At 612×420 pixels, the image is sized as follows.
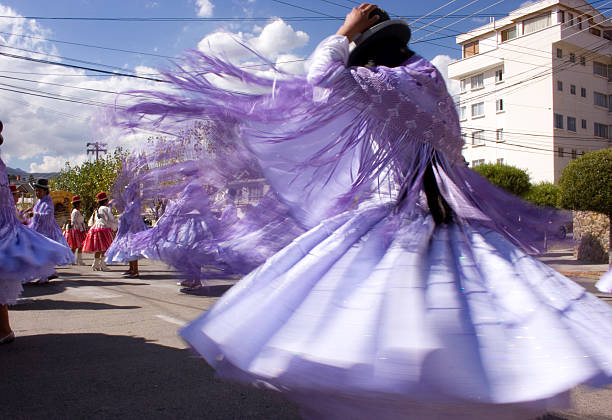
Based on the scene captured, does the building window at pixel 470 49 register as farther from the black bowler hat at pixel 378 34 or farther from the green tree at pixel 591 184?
the black bowler hat at pixel 378 34

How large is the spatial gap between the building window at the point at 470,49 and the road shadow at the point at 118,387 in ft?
129

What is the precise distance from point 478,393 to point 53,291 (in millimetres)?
7935

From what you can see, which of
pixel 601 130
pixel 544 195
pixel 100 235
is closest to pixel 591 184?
pixel 544 195

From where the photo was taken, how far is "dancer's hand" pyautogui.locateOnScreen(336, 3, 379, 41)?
2.34 metres

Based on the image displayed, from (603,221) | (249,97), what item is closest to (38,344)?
(249,97)

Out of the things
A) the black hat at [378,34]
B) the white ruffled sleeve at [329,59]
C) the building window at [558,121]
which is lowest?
the white ruffled sleeve at [329,59]

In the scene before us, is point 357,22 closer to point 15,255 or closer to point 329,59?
point 329,59

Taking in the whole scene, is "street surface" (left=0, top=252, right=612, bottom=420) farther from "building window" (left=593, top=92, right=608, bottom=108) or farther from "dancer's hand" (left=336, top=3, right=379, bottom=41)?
"building window" (left=593, top=92, right=608, bottom=108)

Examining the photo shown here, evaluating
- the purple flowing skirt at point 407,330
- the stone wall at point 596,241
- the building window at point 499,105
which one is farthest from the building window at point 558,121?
the purple flowing skirt at point 407,330

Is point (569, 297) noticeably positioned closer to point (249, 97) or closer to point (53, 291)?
point (249, 97)

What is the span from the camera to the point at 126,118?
2.29 meters

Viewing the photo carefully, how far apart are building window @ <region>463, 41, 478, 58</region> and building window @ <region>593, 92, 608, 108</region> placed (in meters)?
9.12

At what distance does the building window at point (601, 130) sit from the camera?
122 feet

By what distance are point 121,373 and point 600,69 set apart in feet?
142
